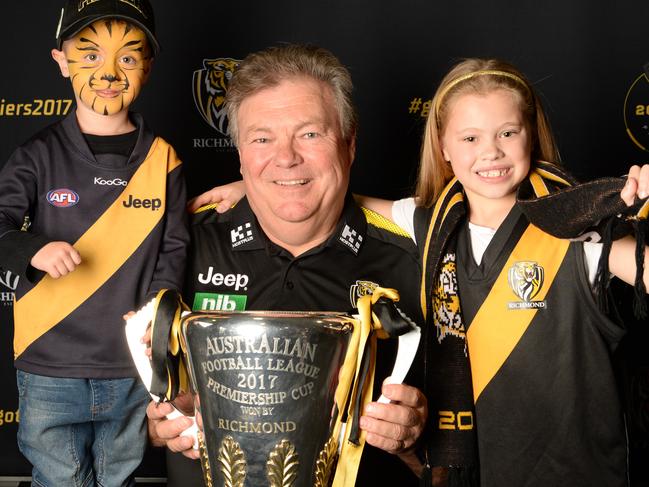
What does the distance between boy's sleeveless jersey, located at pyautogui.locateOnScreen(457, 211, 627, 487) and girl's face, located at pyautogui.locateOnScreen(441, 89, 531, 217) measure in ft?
0.44

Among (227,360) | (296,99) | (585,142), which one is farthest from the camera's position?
(585,142)

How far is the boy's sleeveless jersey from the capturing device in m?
1.67

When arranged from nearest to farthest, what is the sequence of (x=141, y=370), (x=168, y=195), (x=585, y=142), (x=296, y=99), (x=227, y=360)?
(x=227, y=360) < (x=141, y=370) < (x=296, y=99) < (x=168, y=195) < (x=585, y=142)

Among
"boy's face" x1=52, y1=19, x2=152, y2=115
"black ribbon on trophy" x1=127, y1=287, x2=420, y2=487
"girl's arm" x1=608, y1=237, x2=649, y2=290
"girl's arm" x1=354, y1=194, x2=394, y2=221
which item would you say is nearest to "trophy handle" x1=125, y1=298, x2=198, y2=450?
"black ribbon on trophy" x1=127, y1=287, x2=420, y2=487

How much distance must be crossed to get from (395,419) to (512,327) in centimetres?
44

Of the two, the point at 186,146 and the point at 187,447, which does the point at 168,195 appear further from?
the point at 186,146

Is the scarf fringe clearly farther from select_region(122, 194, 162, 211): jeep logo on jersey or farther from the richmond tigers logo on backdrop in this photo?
the richmond tigers logo on backdrop

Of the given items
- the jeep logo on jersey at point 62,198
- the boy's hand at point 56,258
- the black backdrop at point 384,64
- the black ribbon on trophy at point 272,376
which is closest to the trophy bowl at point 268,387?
the black ribbon on trophy at point 272,376

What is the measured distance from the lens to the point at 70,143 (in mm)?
1807

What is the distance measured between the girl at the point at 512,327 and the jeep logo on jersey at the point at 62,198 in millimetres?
732

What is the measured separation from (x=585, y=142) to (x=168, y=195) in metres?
1.35

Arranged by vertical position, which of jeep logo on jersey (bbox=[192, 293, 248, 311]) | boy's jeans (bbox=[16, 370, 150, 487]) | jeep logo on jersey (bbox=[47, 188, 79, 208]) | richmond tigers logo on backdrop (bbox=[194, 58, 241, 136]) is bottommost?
boy's jeans (bbox=[16, 370, 150, 487])

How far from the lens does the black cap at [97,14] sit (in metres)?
1.75

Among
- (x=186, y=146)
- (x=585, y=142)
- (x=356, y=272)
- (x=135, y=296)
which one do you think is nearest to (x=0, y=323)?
(x=186, y=146)
